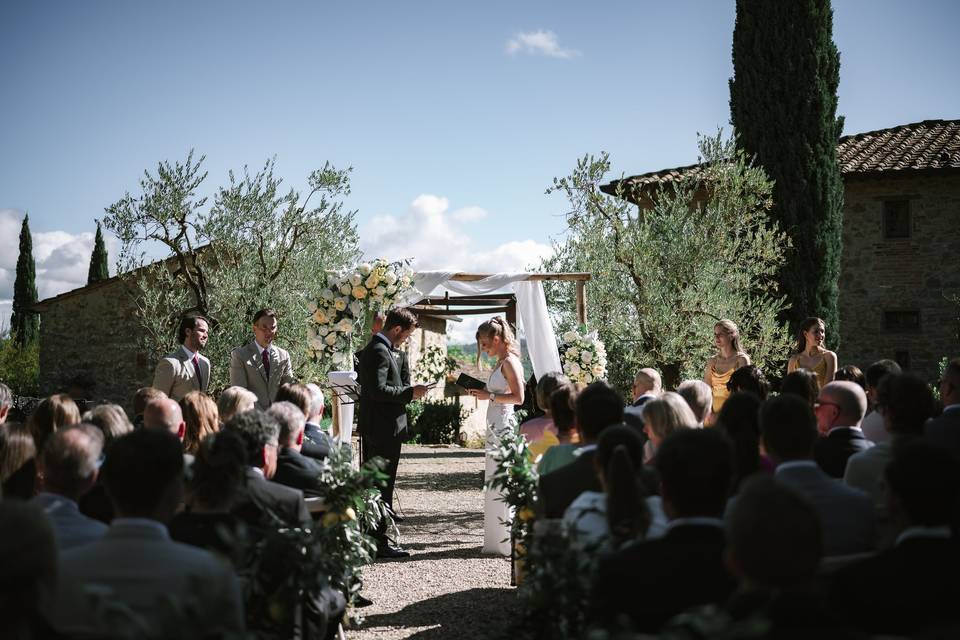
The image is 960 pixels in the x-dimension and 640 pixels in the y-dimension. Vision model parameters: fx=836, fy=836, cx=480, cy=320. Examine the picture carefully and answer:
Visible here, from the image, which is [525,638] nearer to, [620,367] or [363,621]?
[363,621]

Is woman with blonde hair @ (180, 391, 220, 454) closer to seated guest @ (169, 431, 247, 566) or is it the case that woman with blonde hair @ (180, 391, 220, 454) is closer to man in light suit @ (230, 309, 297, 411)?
seated guest @ (169, 431, 247, 566)

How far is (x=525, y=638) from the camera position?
307 centimetres

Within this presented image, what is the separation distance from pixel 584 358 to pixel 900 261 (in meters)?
13.7

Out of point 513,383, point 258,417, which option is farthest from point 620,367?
point 258,417

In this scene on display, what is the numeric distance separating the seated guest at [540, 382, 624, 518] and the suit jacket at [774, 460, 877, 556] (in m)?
0.93

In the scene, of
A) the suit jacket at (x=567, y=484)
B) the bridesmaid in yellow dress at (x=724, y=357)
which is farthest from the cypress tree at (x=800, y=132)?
the suit jacket at (x=567, y=484)

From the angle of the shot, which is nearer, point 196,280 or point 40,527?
point 40,527

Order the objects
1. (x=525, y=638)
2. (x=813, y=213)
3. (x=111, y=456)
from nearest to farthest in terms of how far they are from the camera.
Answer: (x=111, y=456) → (x=525, y=638) → (x=813, y=213)

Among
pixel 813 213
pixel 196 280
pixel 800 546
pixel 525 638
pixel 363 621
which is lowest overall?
pixel 363 621

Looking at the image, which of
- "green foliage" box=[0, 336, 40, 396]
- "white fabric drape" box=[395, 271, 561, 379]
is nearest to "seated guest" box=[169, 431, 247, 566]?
"white fabric drape" box=[395, 271, 561, 379]

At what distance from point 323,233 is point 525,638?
10187 millimetres

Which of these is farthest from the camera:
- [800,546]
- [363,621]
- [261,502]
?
[363,621]

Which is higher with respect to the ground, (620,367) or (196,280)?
(196,280)

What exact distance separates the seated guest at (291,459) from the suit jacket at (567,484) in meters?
1.34
